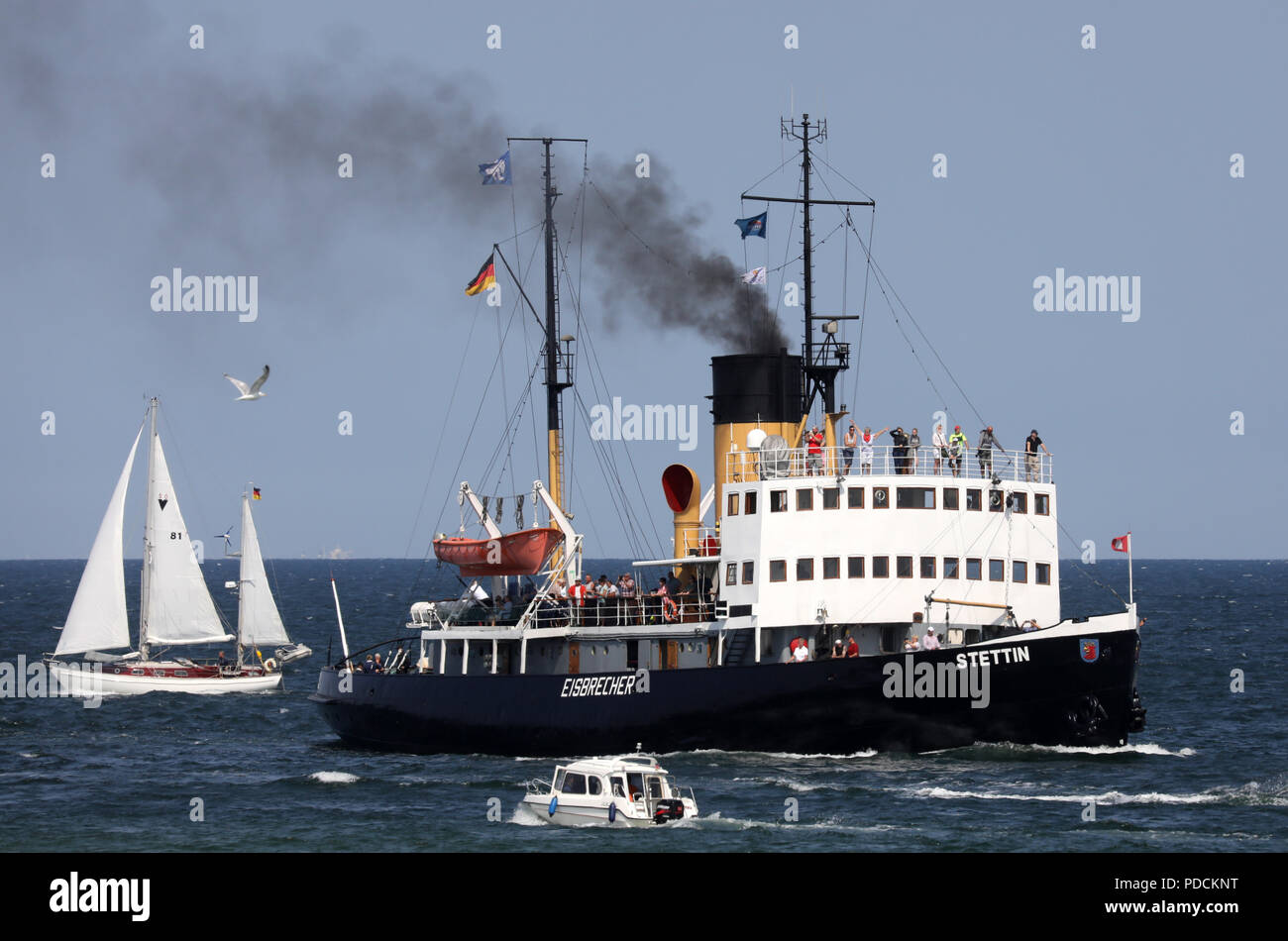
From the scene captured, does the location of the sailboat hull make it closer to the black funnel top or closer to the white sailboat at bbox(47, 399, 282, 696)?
the white sailboat at bbox(47, 399, 282, 696)

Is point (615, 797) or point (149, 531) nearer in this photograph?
point (615, 797)

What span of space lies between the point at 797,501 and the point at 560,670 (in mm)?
8258

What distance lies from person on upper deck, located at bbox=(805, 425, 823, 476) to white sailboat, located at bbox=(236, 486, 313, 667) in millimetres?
39036

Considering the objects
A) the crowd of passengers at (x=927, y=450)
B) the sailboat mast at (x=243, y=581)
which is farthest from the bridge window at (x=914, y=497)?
the sailboat mast at (x=243, y=581)

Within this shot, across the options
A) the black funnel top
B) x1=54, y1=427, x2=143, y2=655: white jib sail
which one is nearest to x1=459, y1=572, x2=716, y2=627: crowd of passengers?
the black funnel top

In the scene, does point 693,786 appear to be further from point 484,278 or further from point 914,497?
point 484,278

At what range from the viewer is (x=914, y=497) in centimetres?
4166

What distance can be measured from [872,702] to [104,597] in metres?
43.0

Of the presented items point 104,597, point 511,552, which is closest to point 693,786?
point 511,552

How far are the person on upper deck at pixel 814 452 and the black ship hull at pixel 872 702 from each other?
18.1ft
